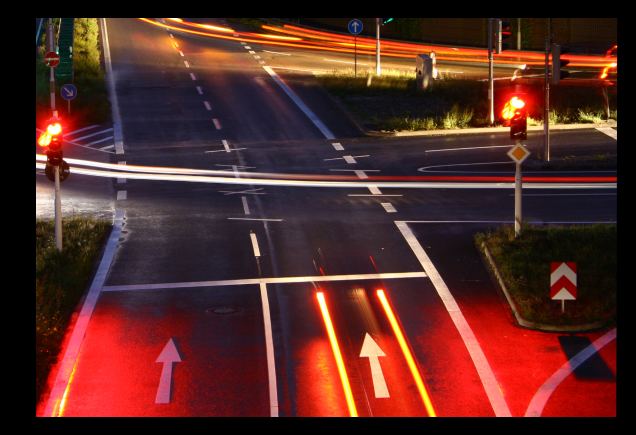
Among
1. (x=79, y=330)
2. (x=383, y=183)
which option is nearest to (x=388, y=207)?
(x=383, y=183)

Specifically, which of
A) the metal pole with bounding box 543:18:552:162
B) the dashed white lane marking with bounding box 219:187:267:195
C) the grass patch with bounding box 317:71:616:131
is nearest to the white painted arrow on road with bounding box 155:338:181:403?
the dashed white lane marking with bounding box 219:187:267:195

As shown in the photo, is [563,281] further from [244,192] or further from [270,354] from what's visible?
[244,192]

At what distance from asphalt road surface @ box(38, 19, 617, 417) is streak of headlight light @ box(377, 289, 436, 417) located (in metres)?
0.04

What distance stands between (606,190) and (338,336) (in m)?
17.2

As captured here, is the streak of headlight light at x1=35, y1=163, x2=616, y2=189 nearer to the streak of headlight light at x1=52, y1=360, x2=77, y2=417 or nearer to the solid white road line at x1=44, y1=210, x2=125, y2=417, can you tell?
the solid white road line at x1=44, y1=210, x2=125, y2=417

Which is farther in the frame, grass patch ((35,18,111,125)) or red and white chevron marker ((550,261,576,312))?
grass patch ((35,18,111,125))

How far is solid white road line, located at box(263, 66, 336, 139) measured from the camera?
154 feet

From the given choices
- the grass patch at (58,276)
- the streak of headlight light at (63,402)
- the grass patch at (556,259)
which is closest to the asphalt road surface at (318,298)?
the streak of headlight light at (63,402)

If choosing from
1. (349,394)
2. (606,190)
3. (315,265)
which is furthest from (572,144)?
(349,394)

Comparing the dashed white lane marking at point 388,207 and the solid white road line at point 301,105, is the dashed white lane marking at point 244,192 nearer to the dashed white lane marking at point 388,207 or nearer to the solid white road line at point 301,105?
the dashed white lane marking at point 388,207

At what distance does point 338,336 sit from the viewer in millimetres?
21406
